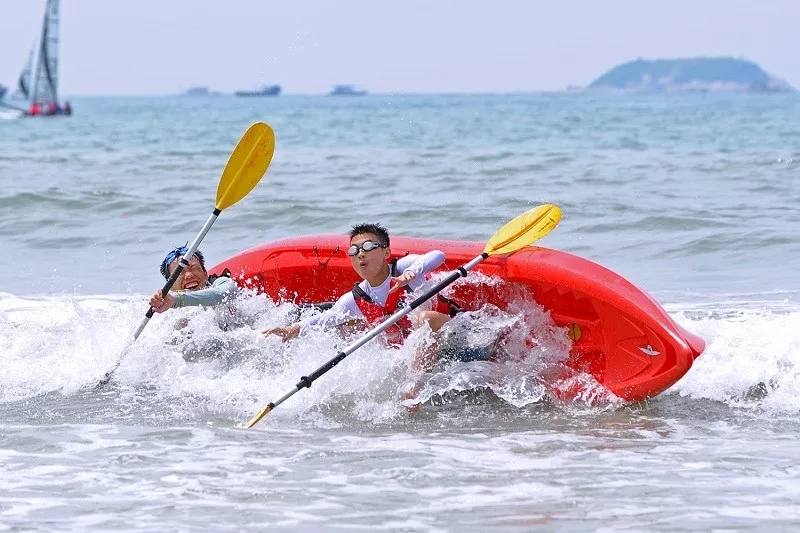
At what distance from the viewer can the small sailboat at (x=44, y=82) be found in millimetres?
48656

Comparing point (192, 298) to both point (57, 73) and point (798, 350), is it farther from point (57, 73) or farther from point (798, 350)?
point (57, 73)

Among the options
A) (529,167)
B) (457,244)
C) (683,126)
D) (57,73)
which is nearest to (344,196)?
(529,167)

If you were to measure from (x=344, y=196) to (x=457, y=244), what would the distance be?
8.61 m

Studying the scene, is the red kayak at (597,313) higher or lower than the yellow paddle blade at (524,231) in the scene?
lower

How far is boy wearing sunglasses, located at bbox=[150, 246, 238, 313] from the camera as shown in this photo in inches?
236

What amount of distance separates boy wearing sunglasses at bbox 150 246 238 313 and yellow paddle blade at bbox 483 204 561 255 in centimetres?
150

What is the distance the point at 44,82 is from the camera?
5266 centimetres

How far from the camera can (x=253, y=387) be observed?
19.7 feet

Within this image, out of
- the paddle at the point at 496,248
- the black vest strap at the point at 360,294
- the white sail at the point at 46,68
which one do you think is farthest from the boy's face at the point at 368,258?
the white sail at the point at 46,68

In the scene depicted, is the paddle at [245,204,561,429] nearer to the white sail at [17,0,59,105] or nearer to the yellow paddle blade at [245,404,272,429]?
the yellow paddle blade at [245,404,272,429]

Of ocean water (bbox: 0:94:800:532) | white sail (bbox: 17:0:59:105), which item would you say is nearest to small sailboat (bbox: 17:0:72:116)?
white sail (bbox: 17:0:59:105)

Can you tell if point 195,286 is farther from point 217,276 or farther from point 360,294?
point 360,294

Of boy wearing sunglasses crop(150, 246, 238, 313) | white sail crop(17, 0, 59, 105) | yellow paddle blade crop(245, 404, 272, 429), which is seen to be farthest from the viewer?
white sail crop(17, 0, 59, 105)

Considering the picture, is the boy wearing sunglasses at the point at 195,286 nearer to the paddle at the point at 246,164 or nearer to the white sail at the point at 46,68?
the paddle at the point at 246,164
